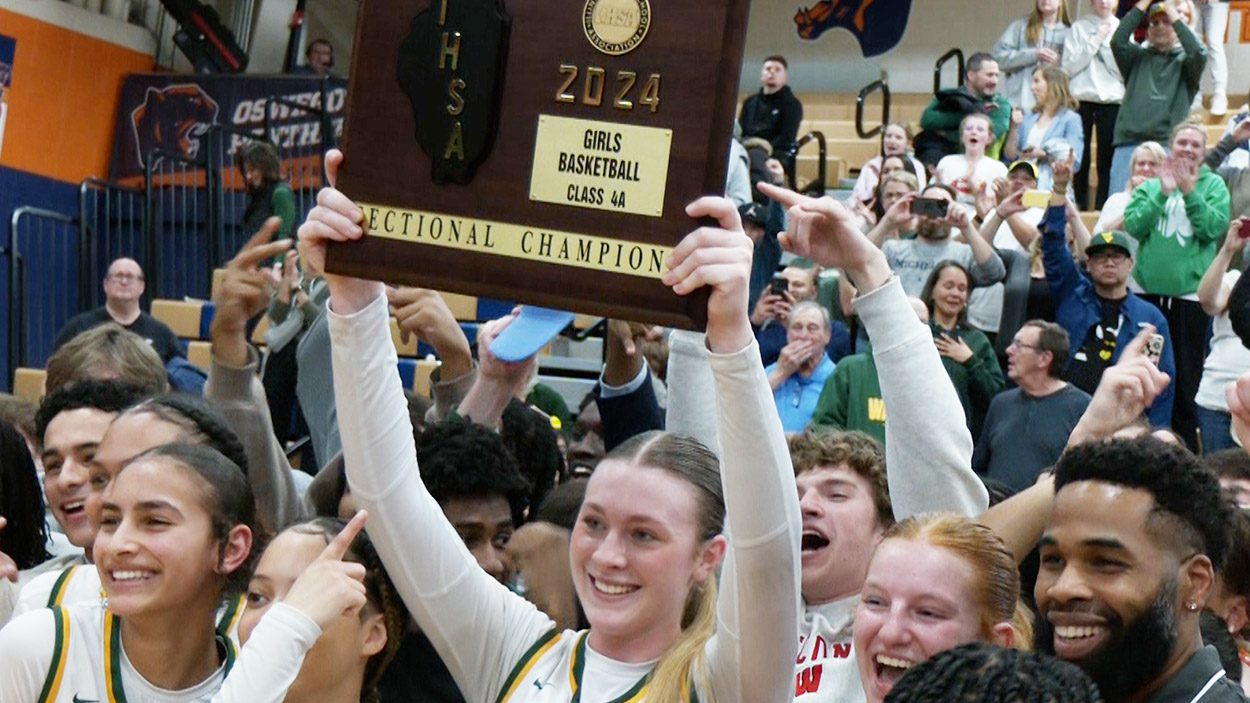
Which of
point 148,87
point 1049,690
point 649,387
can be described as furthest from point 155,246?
point 1049,690

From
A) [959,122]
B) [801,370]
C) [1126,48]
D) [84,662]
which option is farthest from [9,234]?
[84,662]

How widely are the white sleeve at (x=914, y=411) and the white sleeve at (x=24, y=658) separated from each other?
1.52 metres

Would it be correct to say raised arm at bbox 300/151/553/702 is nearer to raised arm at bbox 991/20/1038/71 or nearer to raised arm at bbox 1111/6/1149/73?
raised arm at bbox 1111/6/1149/73

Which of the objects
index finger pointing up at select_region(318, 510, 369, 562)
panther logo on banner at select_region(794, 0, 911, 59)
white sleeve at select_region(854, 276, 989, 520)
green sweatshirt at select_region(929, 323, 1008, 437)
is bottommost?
index finger pointing up at select_region(318, 510, 369, 562)

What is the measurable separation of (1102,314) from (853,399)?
A: 2.08m

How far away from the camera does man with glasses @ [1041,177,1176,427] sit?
7.92 meters

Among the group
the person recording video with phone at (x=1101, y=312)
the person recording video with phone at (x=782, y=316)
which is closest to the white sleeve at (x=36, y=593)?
the person recording video with phone at (x=782, y=316)

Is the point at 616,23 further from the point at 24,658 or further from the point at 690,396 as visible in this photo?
the point at 24,658

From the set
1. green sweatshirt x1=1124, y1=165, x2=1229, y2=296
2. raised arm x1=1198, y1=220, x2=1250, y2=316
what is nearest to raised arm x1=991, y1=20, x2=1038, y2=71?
green sweatshirt x1=1124, y1=165, x2=1229, y2=296

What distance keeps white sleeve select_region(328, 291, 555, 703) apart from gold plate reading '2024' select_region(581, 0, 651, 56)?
0.64m

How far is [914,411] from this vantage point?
10.4 feet

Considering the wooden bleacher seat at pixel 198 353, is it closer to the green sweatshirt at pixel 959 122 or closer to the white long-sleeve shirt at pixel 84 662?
the green sweatshirt at pixel 959 122

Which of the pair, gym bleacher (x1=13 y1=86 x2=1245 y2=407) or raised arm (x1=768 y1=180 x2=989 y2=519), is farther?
gym bleacher (x1=13 y1=86 x2=1245 y2=407)

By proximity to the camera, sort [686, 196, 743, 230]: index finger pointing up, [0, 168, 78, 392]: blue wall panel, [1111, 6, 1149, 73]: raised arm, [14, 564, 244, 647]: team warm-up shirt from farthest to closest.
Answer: [0, 168, 78, 392]: blue wall panel → [1111, 6, 1149, 73]: raised arm → [14, 564, 244, 647]: team warm-up shirt → [686, 196, 743, 230]: index finger pointing up
